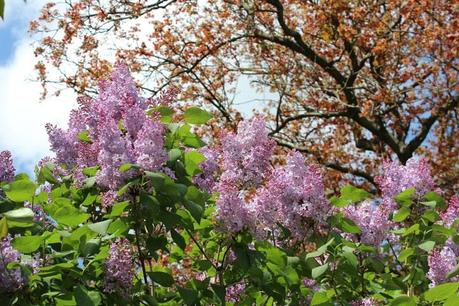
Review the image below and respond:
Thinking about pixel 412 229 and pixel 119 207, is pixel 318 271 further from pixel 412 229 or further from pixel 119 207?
pixel 119 207

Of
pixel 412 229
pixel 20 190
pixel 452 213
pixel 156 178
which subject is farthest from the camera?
pixel 452 213

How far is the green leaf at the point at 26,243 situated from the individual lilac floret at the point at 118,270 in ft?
1.12

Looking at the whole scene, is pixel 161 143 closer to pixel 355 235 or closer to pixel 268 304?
pixel 268 304

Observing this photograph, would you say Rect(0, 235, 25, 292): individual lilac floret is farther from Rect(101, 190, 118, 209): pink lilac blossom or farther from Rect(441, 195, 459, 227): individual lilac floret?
Rect(441, 195, 459, 227): individual lilac floret

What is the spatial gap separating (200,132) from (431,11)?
523 centimetres

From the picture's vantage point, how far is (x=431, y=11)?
12750mm

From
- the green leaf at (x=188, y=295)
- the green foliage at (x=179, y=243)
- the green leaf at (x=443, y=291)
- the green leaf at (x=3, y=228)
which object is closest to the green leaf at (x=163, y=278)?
the green foliage at (x=179, y=243)

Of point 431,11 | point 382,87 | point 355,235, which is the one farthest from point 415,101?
point 355,235

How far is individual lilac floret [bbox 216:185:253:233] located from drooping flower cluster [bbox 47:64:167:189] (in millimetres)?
383

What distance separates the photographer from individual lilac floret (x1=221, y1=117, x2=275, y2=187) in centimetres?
367

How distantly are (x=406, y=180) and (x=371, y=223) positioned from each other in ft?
1.18

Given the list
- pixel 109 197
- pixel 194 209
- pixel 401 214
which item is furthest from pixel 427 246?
pixel 109 197

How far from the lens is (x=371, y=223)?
410 cm

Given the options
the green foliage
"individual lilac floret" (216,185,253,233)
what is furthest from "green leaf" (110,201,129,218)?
"individual lilac floret" (216,185,253,233)
